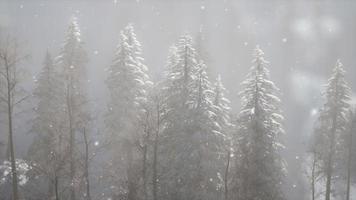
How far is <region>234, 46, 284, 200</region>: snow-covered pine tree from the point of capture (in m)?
26.7

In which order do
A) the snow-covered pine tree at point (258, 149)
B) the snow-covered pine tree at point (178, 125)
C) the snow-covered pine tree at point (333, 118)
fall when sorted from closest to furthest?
the snow-covered pine tree at point (178, 125), the snow-covered pine tree at point (258, 149), the snow-covered pine tree at point (333, 118)

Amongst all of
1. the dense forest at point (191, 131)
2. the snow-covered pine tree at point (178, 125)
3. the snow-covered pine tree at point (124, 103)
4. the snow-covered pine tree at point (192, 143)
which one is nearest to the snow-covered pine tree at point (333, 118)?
the dense forest at point (191, 131)

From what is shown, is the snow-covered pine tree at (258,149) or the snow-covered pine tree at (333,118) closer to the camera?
the snow-covered pine tree at (258,149)

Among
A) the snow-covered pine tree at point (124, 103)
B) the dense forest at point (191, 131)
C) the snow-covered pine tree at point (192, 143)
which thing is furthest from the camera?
the snow-covered pine tree at point (124, 103)

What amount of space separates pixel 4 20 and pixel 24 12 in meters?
10.4

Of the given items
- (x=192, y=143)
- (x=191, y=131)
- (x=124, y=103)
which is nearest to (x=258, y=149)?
(x=192, y=143)

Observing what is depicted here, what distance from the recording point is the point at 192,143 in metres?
26.6

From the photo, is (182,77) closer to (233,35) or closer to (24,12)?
(233,35)

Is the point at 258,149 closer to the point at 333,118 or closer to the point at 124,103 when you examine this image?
the point at 333,118

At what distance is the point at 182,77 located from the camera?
28.6 meters

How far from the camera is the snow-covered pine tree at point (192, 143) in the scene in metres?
26.2

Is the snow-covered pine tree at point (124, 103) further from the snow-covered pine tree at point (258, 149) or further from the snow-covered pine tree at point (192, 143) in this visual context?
the snow-covered pine tree at point (258, 149)

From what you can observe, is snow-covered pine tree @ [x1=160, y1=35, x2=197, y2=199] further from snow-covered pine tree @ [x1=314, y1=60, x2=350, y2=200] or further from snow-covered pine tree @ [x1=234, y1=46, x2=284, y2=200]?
snow-covered pine tree @ [x1=314, y1=60, x2=350, y2=200]

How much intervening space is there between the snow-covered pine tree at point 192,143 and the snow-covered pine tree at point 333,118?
1018 centimetres
